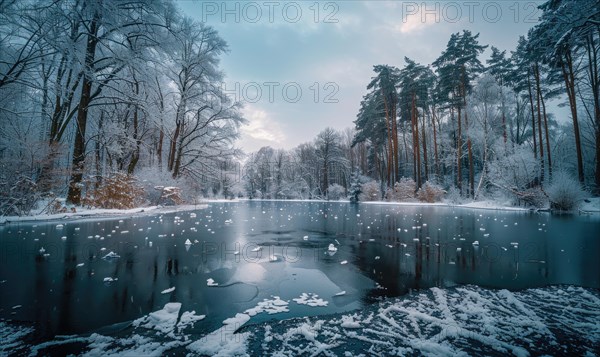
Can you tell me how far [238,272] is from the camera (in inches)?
150

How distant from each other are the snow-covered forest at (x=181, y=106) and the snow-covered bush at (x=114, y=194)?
0.22 feet

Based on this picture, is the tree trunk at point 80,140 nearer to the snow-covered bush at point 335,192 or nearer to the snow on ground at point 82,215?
the snow on ground at point 82,215

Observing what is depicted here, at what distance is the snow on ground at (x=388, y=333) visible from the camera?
5.97ft

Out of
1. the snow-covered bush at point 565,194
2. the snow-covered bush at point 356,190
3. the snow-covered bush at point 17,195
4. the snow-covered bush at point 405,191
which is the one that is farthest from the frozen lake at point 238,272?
the snow-covered bush at point 356,190

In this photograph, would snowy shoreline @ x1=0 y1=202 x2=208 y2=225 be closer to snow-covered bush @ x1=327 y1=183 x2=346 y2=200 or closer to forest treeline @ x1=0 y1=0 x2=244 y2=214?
forest treeline @ x1=0 y1=0 x2=244 y2=214

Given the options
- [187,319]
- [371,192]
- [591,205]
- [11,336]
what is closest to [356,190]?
[371,192]

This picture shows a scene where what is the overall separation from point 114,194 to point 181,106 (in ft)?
25.1

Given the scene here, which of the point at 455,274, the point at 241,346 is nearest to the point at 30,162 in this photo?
the point at 241,346

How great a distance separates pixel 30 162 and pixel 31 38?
13.7ft

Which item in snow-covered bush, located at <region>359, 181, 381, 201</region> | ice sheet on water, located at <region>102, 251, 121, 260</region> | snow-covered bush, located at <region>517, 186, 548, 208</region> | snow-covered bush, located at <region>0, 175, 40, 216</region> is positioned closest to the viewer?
ice sheet on water, located at <region>102, 251, 121, 260</region>

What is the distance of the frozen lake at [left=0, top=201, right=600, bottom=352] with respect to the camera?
2.48 metres

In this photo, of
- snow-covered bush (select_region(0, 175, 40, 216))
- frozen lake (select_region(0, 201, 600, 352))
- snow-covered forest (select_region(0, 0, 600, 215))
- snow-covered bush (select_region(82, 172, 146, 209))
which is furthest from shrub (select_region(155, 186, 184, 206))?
frozen lake (select_region(0, 201, 600, 352))

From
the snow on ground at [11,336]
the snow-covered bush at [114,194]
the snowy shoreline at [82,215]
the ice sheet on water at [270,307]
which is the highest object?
the snow-covered bush at [114,194]

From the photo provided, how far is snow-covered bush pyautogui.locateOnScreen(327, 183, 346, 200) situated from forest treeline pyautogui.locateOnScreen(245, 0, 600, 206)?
6470mm
